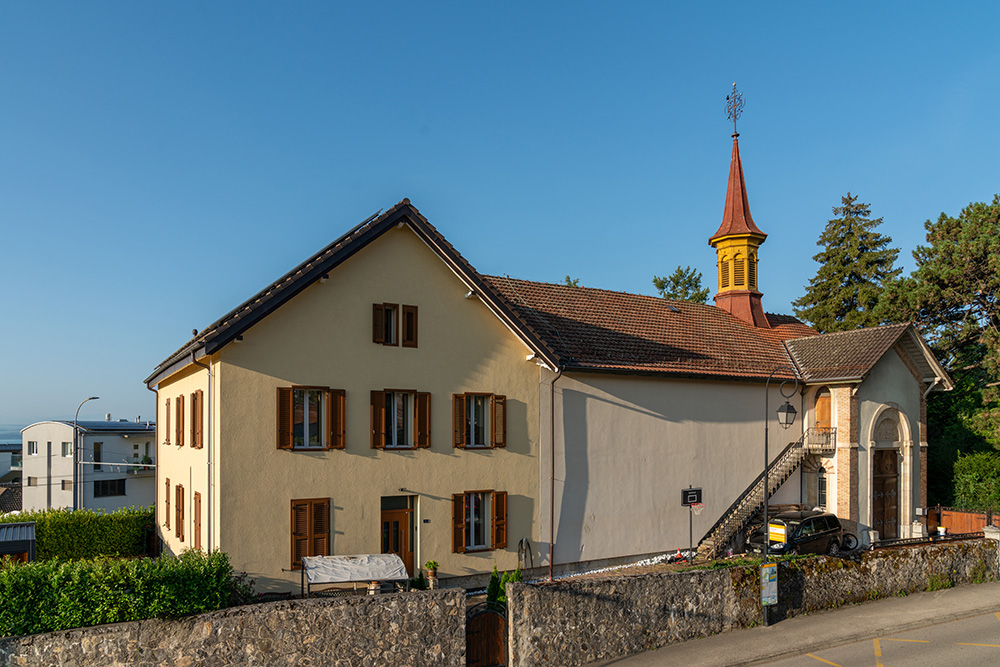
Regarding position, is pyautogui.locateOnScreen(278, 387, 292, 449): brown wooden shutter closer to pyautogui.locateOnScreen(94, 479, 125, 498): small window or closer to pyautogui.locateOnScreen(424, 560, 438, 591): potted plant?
pyautogui.locateOnScreen(424, 560, 438, 591): potted plant

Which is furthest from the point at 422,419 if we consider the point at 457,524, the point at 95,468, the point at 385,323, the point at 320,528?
the point at 95,468

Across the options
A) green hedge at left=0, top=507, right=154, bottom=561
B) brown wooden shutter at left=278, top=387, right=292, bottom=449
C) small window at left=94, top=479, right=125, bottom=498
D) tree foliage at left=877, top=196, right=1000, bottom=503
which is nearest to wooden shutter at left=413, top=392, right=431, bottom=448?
brown wooden shutter at left=278, top=387, right=292, bottom=449

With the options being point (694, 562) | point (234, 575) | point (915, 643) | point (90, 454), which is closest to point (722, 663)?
point (915, 643)

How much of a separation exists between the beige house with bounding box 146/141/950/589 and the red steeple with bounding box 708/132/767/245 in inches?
250

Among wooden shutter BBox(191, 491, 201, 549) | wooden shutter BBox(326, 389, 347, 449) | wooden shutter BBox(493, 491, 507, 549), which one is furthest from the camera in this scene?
wooden shutter BBox(493, 491, 507, 549)

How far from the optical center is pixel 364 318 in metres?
18.4

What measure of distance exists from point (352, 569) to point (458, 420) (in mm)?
5539

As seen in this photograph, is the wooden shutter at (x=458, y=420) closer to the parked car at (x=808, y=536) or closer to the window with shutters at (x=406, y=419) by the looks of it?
the window with shutters at (x=406, y=419)

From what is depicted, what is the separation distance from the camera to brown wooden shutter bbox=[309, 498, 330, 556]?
56.6 feet

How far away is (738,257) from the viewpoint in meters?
32.3

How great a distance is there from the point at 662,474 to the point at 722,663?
964 centimetres

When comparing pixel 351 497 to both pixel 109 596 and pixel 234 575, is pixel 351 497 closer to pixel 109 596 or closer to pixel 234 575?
pixel 234 575

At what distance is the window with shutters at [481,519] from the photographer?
19236 mm

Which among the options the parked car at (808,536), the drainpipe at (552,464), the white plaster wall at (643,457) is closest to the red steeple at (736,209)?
the white plaster wall at (643,457)
